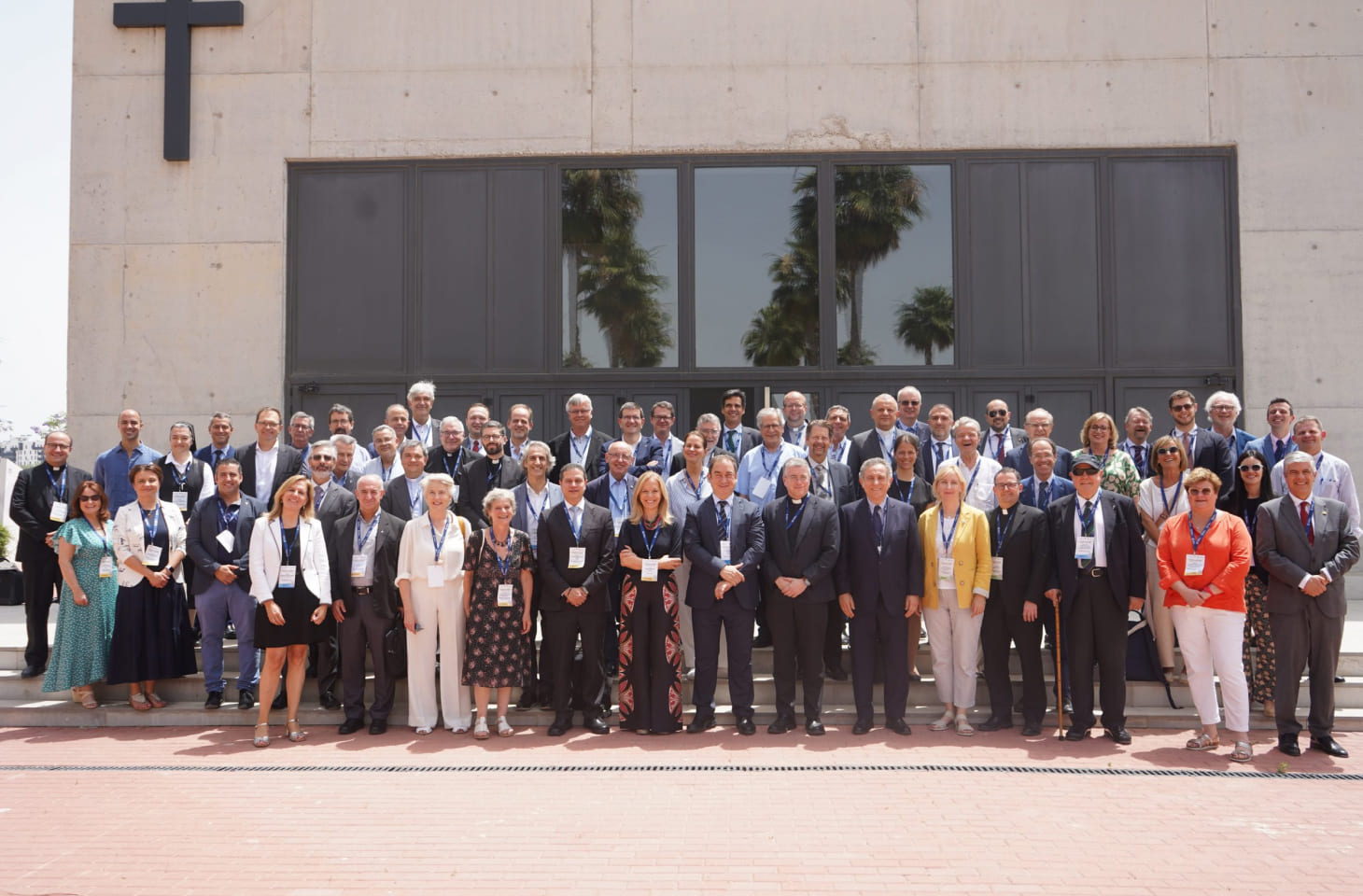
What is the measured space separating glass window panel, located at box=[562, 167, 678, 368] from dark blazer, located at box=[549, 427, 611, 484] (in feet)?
10.0

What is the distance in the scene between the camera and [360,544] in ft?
26.5

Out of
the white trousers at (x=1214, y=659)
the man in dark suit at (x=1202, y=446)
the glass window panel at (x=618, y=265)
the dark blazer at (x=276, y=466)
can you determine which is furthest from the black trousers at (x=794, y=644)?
the glass window panel at (x=618, y=265)

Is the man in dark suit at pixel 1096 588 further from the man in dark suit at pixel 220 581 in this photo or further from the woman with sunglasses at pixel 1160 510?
the man in dark suit at pixel 220 581

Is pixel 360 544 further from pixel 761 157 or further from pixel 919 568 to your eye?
pixel 761 157

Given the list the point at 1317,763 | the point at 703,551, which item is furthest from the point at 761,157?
the point at 1317,763

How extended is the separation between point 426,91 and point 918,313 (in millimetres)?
6595

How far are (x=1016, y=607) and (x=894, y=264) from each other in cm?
591

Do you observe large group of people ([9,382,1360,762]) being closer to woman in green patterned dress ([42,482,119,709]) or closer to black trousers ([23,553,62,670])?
woman in green patterned dress ([42,482,119,709])

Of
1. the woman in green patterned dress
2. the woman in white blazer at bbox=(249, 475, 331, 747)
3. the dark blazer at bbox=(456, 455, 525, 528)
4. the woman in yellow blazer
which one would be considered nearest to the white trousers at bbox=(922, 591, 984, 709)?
the woman in yellow blazer

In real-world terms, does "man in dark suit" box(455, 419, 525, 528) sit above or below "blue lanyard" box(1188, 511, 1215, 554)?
above

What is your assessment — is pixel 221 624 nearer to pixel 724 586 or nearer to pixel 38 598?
pixel 38 598

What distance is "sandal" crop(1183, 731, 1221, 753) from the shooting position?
23.7ft

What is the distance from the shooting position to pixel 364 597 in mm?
8031

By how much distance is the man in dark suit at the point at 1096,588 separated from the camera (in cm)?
754
